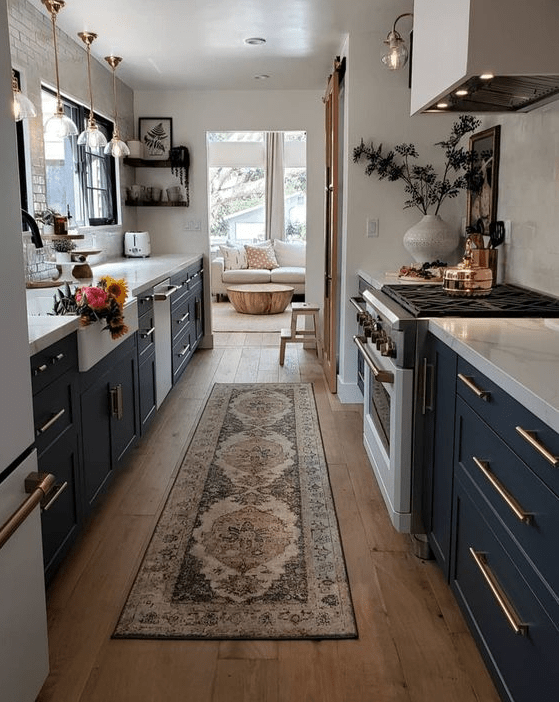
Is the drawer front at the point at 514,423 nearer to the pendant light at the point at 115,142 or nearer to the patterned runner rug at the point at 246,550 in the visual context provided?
the patterned runner rug at the point at 246,550

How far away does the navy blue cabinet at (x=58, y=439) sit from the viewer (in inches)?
80.8

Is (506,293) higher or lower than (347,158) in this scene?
lower

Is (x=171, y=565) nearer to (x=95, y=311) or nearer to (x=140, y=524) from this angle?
(x=140, y=524)

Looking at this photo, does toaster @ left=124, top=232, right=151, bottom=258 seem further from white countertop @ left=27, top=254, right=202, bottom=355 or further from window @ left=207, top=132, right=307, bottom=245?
window @ left=207, top=132, right=307, bottom=245

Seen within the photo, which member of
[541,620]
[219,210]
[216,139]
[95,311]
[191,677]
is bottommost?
[191,677]

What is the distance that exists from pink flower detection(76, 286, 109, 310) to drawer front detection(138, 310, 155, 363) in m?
0.96

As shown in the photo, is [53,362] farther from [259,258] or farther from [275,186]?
[275,186]

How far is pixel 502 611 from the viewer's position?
1.53 metres

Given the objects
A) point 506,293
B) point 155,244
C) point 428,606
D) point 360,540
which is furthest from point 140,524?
point 155,244

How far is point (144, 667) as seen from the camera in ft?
6.12

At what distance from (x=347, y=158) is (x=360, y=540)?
2.65m

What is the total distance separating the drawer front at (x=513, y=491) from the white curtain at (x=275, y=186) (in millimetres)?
9072

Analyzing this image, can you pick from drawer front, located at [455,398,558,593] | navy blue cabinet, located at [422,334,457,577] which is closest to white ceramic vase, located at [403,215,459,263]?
navy blue cabinet, located at [422,334,457,577]

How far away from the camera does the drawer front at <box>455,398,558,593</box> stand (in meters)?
1.27
